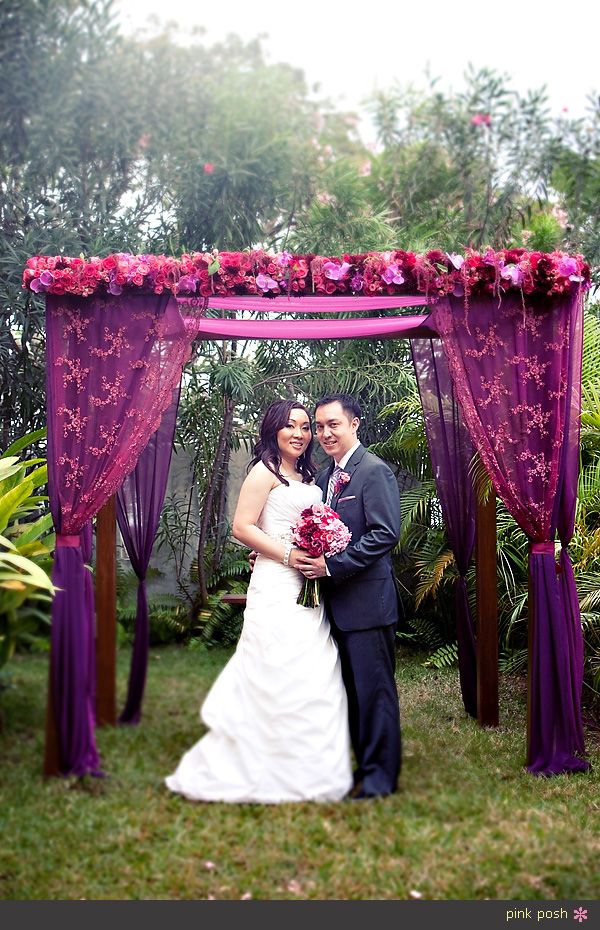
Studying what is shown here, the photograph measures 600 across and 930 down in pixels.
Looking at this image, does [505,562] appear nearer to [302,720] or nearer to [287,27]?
[302,720]

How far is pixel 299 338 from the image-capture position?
12.1ft

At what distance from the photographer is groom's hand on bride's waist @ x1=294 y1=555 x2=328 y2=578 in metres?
3.39

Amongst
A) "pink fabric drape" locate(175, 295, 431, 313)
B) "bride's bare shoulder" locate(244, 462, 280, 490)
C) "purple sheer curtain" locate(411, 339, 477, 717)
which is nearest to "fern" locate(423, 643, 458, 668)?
"purple sheer curtain" locate(411, 339, 477, 717)

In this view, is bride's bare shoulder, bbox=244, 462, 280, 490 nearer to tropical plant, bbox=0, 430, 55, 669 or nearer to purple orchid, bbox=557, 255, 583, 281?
tropical plant, bbox=0, 430, 55, 669

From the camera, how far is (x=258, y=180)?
251 inches

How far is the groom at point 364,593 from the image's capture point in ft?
11.1

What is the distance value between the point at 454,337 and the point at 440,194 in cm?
408

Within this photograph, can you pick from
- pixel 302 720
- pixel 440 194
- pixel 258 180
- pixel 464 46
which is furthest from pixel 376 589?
pixel 464 46

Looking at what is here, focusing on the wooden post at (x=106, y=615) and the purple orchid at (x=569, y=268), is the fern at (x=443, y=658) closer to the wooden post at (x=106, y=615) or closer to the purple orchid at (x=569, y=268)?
the wooden post at (x=106, y=615)

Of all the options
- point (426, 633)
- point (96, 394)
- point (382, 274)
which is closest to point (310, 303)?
point (382, 274)

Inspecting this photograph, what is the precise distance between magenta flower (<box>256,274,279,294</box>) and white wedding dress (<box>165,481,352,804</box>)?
900 mm

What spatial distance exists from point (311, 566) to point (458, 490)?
119 centimetres

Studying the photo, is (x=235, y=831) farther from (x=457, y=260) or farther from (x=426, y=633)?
(x=457, y=260)

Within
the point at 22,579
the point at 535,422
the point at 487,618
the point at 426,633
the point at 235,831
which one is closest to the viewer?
the point at 235,831
